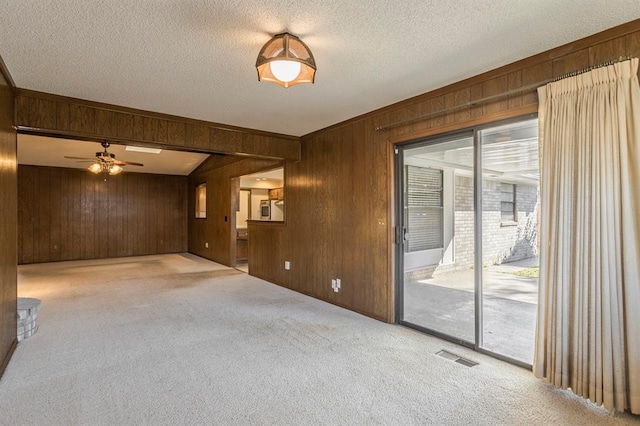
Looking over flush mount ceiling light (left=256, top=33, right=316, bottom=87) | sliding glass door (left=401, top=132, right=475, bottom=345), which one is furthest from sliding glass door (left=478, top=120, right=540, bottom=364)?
flush mount ceiling light (left=256, top=33, right=316, bottom=87)

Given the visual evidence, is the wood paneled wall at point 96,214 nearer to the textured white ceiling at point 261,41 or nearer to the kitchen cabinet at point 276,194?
the kitchen cabinet at point 276,194

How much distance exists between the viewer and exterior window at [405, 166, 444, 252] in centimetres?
384

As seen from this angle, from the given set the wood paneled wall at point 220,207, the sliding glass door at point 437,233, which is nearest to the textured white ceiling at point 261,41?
the sliding glass door at point 437,233

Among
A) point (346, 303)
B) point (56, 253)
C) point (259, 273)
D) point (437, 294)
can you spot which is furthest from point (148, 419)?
point (56, 253)

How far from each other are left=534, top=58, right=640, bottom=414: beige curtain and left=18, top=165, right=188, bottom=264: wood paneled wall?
10.2 m

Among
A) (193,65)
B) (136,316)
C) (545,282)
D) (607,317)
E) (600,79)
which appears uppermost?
(193,65)

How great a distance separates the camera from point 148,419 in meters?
1.98

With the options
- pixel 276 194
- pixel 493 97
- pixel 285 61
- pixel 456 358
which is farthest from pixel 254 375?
pixel 276 194

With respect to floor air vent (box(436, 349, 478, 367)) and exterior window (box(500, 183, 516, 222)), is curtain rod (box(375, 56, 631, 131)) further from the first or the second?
floor air vent (box(436, 349, 478, 367))

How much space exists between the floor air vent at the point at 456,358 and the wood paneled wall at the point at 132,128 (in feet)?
11.2

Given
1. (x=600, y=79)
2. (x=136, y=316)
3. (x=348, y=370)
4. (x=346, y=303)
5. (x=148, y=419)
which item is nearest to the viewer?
(x=148, y=419)

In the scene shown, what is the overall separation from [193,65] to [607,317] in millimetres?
3411

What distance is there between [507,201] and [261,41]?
2.67 meters

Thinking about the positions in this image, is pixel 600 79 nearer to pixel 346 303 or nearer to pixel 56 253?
pixel 346 303
